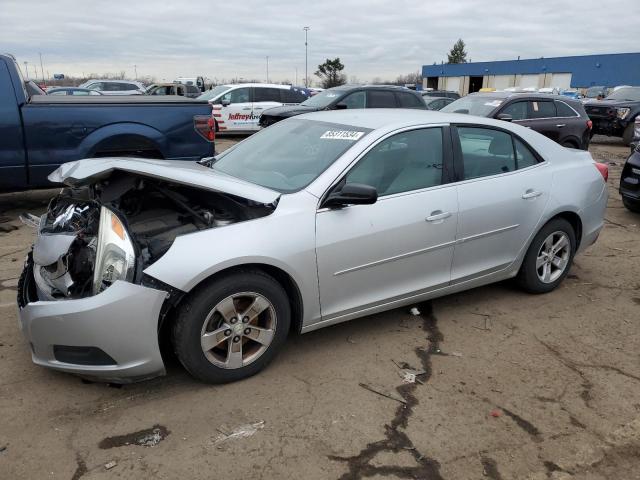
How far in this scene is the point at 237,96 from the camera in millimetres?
17141

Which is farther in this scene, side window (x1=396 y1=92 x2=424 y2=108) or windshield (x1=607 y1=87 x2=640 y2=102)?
windshield (x1=607 y1=87 x2=640 y2=102)

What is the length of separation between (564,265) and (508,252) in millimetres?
804

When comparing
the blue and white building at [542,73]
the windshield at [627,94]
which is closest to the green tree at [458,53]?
the blue and white building at [542,73]

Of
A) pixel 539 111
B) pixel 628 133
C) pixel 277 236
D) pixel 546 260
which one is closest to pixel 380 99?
pixel 539 111

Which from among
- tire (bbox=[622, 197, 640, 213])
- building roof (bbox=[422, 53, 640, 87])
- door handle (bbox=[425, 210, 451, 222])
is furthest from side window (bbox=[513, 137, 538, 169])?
building roof (bbox=[422, 53, 640, 87])

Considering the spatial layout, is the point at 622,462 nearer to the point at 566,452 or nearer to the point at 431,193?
the point at 566,452

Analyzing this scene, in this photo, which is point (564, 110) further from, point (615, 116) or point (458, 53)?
point (458, 53)

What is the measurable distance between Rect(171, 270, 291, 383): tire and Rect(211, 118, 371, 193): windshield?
2.35 feet

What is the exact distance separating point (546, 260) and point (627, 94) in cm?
1504

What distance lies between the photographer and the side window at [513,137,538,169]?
14.2ft

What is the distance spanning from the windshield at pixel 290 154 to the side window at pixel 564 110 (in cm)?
853

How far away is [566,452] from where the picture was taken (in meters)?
2.67

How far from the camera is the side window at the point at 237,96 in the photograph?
17.0m

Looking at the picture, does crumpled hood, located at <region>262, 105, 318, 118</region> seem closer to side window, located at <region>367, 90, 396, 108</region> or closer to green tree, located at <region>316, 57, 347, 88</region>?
side window, located at <region>367, 90, 396, 108</region>
